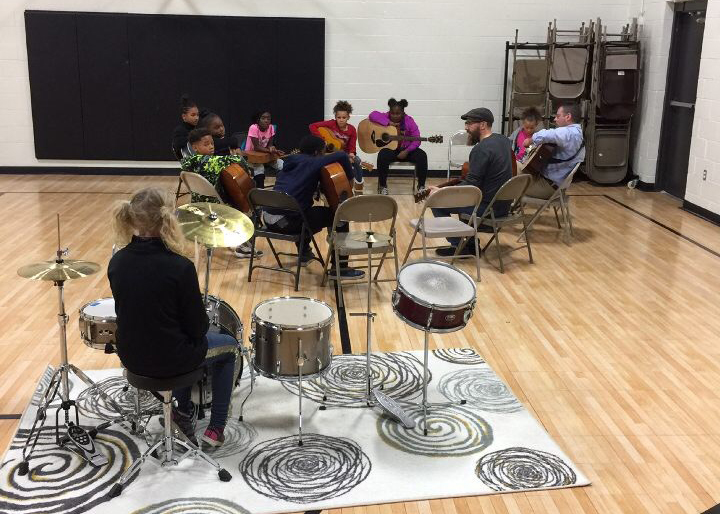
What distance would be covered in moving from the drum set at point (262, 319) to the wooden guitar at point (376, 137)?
5.80 meters

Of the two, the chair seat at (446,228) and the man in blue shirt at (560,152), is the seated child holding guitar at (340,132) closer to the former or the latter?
the man in blue shirt at (560,152)

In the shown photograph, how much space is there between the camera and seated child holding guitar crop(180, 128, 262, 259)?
246 inches

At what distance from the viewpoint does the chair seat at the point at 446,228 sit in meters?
6.11

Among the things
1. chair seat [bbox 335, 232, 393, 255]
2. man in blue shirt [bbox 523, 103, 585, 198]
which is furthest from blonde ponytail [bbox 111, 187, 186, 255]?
man in blue shirt [bbox 523, 103, 585, 198]

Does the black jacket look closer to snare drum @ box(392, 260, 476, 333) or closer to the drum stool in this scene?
the drum stool

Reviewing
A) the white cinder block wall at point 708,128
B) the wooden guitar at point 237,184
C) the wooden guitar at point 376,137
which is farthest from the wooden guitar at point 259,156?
the white cinder block wall at point 708,128

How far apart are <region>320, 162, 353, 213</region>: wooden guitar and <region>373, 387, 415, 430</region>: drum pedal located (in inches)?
82.8

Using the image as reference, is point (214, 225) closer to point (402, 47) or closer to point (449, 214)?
point (449, 214)

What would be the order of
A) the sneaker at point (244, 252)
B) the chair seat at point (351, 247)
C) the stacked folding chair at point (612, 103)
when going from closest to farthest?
the chair seat at point (351, 247) → the sneaker at point (244, 252) → the stacked folding chair at point (612, 103)

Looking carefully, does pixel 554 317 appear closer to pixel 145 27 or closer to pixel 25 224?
pixel 25 224

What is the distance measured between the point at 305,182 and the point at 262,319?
7.75 feet

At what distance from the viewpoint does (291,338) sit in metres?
3.55

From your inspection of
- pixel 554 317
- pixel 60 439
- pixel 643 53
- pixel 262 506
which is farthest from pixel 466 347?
pixel 643 53

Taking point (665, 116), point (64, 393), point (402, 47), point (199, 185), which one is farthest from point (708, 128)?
point (64, 393)
